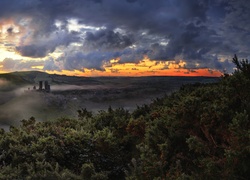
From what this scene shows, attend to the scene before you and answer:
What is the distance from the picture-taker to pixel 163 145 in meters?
7.05

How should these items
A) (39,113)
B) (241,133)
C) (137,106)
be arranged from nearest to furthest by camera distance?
(241,133), (137,106), (39,113)

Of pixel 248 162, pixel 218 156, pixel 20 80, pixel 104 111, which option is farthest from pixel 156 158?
pixel 20 80

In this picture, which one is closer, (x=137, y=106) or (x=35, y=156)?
(x=35, y=156)

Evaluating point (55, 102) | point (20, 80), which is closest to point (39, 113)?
point (55, 102)

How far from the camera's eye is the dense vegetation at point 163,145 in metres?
5.75

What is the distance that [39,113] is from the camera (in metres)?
86.6

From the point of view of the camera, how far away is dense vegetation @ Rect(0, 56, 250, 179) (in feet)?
18.9

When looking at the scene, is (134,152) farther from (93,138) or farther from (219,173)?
(219,173)

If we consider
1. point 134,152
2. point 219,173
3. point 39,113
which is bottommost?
point 39,113

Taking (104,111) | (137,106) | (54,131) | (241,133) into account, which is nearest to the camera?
(241,133)

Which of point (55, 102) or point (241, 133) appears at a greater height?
point (241, 133)

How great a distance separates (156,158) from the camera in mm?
6957

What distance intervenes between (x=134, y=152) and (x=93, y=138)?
1.51 meters

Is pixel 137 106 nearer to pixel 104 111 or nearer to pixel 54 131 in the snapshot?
pixel 104 111
